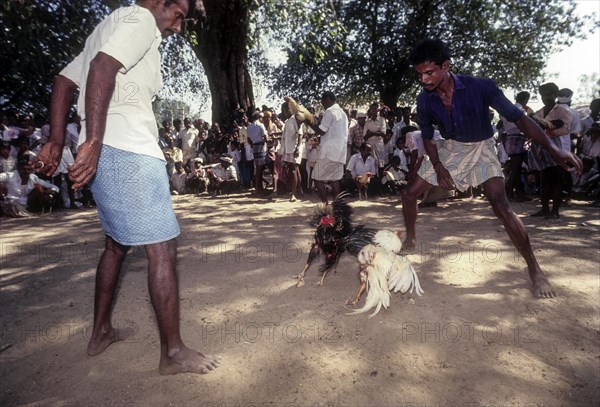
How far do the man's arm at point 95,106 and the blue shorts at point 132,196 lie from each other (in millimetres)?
149

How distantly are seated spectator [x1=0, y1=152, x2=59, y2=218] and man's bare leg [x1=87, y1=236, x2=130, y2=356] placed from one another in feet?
22.2

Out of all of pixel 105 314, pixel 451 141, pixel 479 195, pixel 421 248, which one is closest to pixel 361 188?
pixel 479 195

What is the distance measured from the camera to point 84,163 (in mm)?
1766

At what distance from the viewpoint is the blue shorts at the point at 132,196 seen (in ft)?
6.43

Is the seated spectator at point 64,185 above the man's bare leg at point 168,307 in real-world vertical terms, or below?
above

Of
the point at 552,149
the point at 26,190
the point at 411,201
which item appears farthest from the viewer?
the point at 26,190

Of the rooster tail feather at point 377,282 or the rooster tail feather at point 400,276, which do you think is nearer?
the rooster tail feather at point 377,282

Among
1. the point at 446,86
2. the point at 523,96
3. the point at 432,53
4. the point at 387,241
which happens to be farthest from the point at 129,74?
the point at 523,96

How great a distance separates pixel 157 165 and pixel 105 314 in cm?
111

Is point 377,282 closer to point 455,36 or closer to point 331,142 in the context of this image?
point 331,142

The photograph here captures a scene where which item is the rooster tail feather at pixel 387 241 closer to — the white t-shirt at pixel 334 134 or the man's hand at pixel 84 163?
the man's hand at pixel 84 163

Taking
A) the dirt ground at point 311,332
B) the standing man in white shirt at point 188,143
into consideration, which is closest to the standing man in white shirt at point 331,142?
the dirt ground at point 311,332

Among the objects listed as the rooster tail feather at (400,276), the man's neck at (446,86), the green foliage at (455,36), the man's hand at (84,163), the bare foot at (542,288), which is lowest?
the bare foot at (542,288)

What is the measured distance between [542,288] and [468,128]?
1.51m
